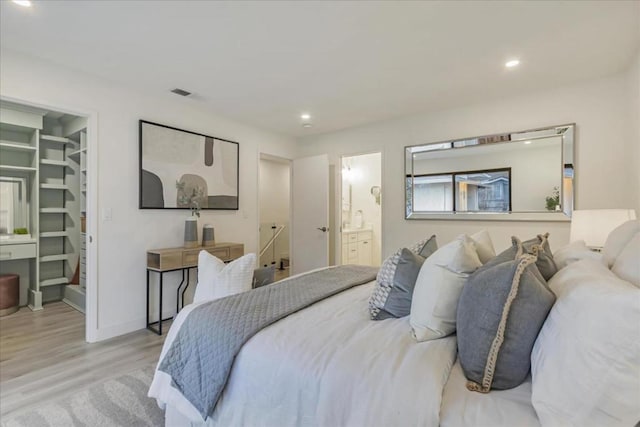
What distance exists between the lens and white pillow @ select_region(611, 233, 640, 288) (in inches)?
38.6

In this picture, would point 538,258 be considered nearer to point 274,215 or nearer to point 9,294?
point 9,294

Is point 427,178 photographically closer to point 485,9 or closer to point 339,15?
point 485,9

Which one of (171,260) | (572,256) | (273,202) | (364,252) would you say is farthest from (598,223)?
(273,202)

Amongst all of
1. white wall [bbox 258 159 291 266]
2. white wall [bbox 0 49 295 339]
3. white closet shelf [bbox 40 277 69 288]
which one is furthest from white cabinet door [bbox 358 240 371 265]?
white closet shelf [bbox 40 277 69 288]

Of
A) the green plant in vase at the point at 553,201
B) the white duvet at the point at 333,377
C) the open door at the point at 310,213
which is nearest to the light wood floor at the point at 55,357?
the white duvet at the point at 333,377

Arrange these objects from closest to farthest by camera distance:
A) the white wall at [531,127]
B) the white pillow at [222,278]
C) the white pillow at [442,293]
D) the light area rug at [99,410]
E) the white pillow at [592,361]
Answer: the white pillow at [592,361] → the white pillow at [442,293] → the light area rug at [99,410] → the white pillow at [222,278] → the white wall at [531,127]

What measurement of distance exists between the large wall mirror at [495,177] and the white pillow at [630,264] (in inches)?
89.8

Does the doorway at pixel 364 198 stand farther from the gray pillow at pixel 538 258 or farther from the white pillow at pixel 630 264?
the white pillow at pixel 630 264

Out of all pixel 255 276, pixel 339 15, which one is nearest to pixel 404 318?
pixel 255 276

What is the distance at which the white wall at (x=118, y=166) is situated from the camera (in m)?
2.50

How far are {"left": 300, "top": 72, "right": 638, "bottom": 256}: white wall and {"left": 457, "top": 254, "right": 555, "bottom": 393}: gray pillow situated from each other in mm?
2396

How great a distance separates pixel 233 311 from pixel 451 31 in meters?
2.21

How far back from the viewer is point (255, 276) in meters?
2.09

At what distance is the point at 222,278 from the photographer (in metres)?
1.80
